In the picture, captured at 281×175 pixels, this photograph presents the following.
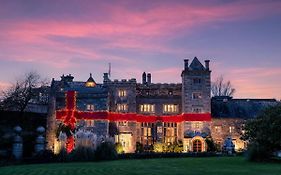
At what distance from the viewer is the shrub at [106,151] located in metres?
37.9

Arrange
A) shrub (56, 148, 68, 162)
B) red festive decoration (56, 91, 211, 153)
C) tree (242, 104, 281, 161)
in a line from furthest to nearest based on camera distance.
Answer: red festive decoration (56, 91, 211, 153), shrub (56, 148, 68, 162), tree (242, 104, 281, 161)

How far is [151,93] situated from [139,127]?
5.30 meters

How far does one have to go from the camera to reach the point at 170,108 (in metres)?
62.0

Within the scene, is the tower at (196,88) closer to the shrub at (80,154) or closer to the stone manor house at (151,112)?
the stone manor house at (151,112)

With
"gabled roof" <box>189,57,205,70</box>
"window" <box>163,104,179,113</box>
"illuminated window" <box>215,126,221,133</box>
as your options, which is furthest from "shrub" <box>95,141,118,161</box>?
"gabled roof" <box>189,57,205,70</box>

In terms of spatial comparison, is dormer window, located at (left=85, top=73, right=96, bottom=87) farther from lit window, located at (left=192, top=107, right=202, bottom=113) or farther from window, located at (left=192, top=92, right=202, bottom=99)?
lit window, located at (left=192, top=107, right=202, bottom=113)

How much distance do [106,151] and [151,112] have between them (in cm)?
2409

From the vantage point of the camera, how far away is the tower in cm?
5938

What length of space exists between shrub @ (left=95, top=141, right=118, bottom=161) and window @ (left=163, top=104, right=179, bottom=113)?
2342 centimetres

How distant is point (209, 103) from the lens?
59500mm

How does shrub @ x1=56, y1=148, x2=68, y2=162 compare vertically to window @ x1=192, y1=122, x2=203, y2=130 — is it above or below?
below

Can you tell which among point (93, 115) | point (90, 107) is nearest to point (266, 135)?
point (93, 115)

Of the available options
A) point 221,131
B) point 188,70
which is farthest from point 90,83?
point 221,131

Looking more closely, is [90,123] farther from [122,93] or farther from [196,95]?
[196,95]
